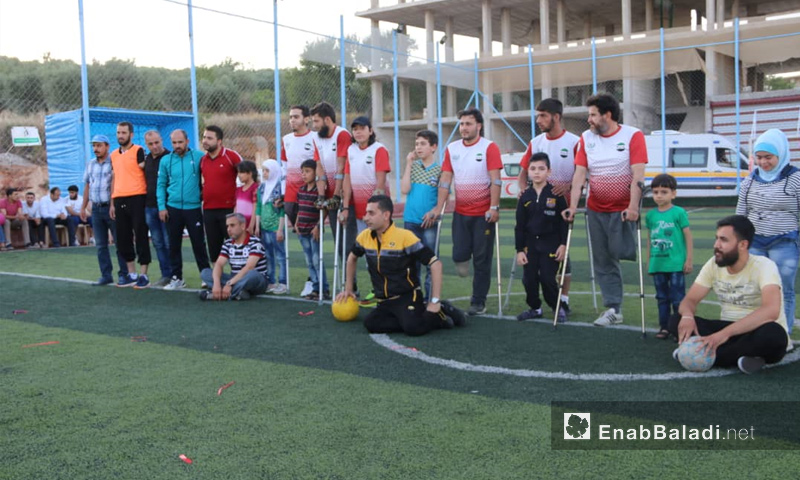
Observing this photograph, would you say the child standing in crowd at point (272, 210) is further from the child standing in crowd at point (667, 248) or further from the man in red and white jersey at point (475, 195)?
the child standing in crowd at point (667, 248)

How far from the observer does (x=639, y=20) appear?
42344mm

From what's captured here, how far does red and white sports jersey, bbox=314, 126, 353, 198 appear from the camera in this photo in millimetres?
8625

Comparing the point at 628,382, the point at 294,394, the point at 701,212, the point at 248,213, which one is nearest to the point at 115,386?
the point at 294,394

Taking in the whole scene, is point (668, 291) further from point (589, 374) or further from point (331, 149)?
point (331, 149)

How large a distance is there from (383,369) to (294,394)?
0.80 m

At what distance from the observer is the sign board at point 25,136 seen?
57.8 ft

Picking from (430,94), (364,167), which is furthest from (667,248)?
(430,94)

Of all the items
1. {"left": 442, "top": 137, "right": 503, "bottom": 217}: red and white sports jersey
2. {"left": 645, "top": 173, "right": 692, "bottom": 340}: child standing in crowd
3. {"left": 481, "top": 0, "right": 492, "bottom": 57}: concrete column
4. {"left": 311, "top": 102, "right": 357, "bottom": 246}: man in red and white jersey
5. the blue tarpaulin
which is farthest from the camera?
{"left": 481, "top": 0, "right": 492, "bottom": 57}: concrete column

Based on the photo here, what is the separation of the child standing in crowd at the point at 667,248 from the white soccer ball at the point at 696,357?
111 centimetres

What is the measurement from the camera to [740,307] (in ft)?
17.7

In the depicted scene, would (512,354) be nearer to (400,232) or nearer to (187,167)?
(400,232)

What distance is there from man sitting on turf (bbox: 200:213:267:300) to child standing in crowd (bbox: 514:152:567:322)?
10.4 feet

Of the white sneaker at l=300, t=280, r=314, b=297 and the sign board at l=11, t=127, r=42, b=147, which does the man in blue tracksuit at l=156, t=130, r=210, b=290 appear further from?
the sign board at l=11, t=127, r=42, b=147

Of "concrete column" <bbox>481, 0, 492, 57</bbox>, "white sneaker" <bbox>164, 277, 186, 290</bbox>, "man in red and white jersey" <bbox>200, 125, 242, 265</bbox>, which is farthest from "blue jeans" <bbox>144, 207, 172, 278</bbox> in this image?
"concrete column" <bbox>481, 0, 492, 57</bbox>
